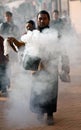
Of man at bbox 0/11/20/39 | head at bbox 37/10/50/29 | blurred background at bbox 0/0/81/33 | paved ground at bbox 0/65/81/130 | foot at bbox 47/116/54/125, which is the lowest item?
paved ground at bbox 0/65/81/130

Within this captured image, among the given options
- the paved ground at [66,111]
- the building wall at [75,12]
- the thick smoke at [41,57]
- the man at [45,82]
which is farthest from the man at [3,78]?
the building wall at [75,12]

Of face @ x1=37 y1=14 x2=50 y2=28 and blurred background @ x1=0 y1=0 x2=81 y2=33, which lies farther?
blurred background @ x1=0 y1=0 x2=81 y2=33

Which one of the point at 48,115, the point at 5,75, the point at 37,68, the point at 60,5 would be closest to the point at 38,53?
the point at 37,68

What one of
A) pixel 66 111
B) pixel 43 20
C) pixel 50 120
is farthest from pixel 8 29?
pixel 50 120

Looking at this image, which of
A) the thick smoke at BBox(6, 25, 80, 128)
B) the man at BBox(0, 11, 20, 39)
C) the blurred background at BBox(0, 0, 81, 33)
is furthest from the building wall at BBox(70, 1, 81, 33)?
the thick smoke at BBox(6, 25, 80, 128)

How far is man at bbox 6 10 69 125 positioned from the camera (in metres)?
4.01

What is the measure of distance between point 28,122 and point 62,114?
56cm

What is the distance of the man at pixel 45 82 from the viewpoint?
13.1 ft

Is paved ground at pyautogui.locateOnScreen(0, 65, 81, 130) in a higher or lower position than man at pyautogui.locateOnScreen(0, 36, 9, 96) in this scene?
lower

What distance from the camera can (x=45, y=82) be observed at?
13.7 feet

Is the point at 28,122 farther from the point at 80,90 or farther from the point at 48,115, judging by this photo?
the point at 80,90

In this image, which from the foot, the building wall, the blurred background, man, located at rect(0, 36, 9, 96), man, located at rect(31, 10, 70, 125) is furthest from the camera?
the building wall

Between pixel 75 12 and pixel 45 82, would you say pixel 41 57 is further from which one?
pixel 75 12

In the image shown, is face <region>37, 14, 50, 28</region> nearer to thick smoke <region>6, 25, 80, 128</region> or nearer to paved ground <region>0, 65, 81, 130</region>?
thick smoke <region>6, 25, 80, 128</region>
